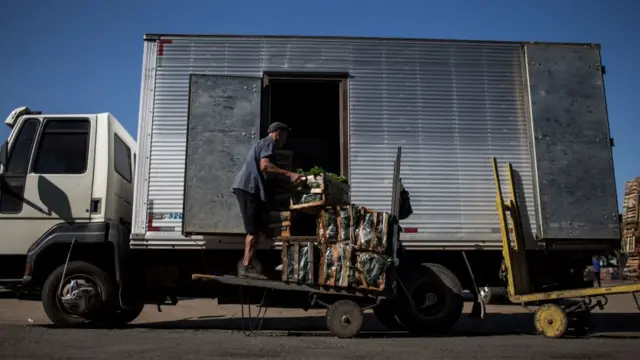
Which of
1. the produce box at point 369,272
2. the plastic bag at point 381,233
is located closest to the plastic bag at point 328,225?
the produce box at point 369,272

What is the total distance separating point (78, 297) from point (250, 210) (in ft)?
9.47

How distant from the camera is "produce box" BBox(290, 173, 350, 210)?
684 cm

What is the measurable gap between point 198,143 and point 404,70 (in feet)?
10.8

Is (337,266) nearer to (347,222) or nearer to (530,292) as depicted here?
(347,222)

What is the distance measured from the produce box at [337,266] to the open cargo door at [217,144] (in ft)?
4.43

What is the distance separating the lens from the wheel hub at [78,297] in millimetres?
7551

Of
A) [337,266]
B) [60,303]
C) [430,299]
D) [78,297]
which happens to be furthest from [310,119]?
[60,303]

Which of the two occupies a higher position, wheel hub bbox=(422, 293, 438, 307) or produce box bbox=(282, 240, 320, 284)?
produce box bbox=(282, 240, 320, 284)

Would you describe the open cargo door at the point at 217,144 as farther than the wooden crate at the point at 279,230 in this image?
Yes

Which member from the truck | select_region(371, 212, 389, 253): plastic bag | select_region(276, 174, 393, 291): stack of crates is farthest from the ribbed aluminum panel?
select_region(276, 174, 393, 291): stack of crates

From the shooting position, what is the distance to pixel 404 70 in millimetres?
8219

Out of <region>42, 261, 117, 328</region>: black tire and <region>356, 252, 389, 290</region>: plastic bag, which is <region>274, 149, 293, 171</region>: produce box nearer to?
<region>356, 252, 389, 290</region>: plastic bag

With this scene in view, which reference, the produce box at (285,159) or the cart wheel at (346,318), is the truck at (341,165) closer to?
the cart wheel at (346,318)

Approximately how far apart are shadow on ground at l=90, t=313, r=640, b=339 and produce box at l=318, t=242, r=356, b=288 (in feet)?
3.97
